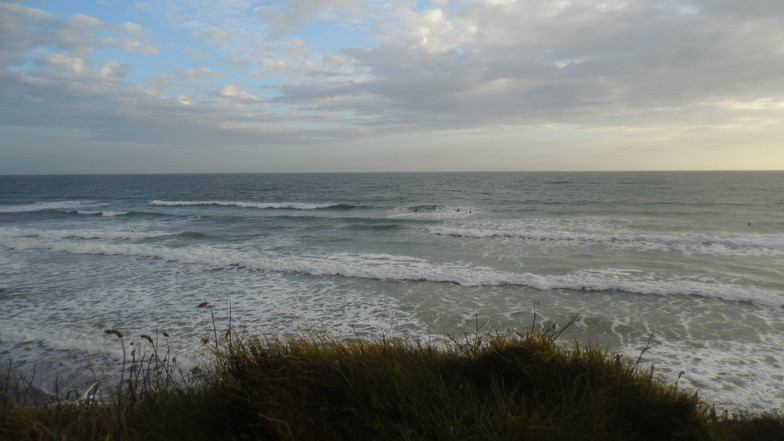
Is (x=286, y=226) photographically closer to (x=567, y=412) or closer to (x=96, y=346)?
(x=96, y=346)

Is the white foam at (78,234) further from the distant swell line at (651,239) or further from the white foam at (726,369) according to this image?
the white foam at (726,369)

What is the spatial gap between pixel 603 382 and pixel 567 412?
531 mm

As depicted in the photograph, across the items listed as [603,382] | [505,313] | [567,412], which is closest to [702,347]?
[505,313]

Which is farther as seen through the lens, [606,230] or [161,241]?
[606,230]

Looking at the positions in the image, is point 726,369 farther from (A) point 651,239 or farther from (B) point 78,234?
(B) point 78,234

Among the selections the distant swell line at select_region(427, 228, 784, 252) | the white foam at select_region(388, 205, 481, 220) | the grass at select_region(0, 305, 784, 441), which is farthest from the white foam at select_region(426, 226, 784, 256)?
the grass at select_region(0, 305, 784, 441)

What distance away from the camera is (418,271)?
1322 centimetres

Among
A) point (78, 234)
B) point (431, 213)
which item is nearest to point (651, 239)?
point (431, 213)

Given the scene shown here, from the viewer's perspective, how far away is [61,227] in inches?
977

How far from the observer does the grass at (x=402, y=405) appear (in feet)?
8.97

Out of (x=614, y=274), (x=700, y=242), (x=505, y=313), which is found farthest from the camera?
(x=700, y=242)

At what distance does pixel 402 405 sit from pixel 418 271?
10.4 metres

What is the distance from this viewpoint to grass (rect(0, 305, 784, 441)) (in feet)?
8.97

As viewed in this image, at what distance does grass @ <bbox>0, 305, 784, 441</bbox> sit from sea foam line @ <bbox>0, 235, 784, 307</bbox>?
7.90m
